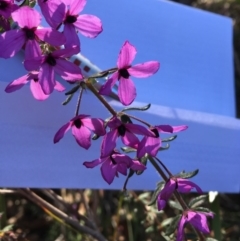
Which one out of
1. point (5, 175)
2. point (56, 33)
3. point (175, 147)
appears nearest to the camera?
point (56, 33)

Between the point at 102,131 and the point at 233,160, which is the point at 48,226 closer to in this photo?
the point at 233,160

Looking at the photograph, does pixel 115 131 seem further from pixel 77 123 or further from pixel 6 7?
pixel 6 7

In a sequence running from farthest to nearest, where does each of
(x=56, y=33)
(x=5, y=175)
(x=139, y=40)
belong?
(x=139, y=40) < (x=5, y=175) < (x=56, y=33)

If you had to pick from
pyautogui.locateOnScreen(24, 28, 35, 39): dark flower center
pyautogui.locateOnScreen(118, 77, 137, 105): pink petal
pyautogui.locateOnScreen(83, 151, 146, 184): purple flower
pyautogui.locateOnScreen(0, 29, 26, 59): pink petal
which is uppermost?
pyautogui.locateOnScreen(24, 28, 35, 39): dark flower center

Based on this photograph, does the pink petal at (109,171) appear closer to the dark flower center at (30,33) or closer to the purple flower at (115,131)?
the purple flower at (115,131)

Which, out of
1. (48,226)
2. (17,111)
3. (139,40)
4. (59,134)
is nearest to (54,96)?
(17,111)

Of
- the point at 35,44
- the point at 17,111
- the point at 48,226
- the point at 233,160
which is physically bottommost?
the point at 48,226

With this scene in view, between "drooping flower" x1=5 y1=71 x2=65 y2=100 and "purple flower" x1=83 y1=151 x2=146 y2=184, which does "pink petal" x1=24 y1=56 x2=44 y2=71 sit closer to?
"drooping flower" x1=5 y1=71 x2=65 y2=100

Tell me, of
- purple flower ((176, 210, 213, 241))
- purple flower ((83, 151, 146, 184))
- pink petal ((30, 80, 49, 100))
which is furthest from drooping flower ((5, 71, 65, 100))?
purple flower ((176, 210, 213, 241))
